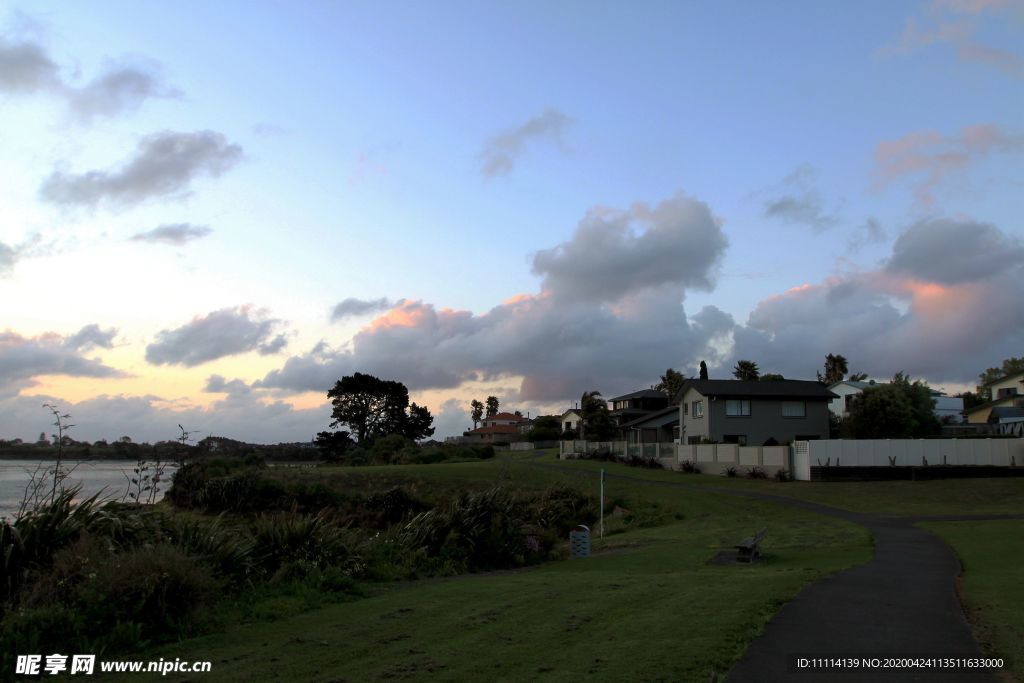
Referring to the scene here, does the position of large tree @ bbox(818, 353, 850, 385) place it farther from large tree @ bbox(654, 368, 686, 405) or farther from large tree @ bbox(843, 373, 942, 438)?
large tree @ bbox(843, 373, 942, 438)

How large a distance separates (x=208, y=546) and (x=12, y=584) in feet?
8.83

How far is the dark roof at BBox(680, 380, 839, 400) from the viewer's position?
181ft

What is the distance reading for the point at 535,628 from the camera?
9.15 meters

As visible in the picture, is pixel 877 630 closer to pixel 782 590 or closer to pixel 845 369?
pixel 782 590

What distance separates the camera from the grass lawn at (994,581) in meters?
8.44

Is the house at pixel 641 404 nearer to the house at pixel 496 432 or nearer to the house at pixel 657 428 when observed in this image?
the house at pixel 657 428

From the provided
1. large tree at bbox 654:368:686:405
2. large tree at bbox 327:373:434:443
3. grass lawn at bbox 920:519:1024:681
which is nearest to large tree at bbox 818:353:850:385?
large tree at bbox 654:368:686:405

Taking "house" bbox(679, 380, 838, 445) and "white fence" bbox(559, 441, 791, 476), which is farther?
"house" bbox(679, 380, 838, 445)

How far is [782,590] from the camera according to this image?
449 inches

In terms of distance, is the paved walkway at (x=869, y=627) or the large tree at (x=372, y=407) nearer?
the paved walkway at (x=869, y=627)

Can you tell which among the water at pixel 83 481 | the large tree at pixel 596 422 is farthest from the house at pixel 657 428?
the water at pixel 83 481

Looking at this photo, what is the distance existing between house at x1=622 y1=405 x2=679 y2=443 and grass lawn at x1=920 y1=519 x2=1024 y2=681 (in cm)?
5040

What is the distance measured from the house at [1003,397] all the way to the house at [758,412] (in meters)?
35.4

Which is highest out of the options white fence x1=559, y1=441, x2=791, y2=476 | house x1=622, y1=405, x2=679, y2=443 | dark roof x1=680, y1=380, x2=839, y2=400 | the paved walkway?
dark roof x1=680, y1=380, x2=839, y2=400
